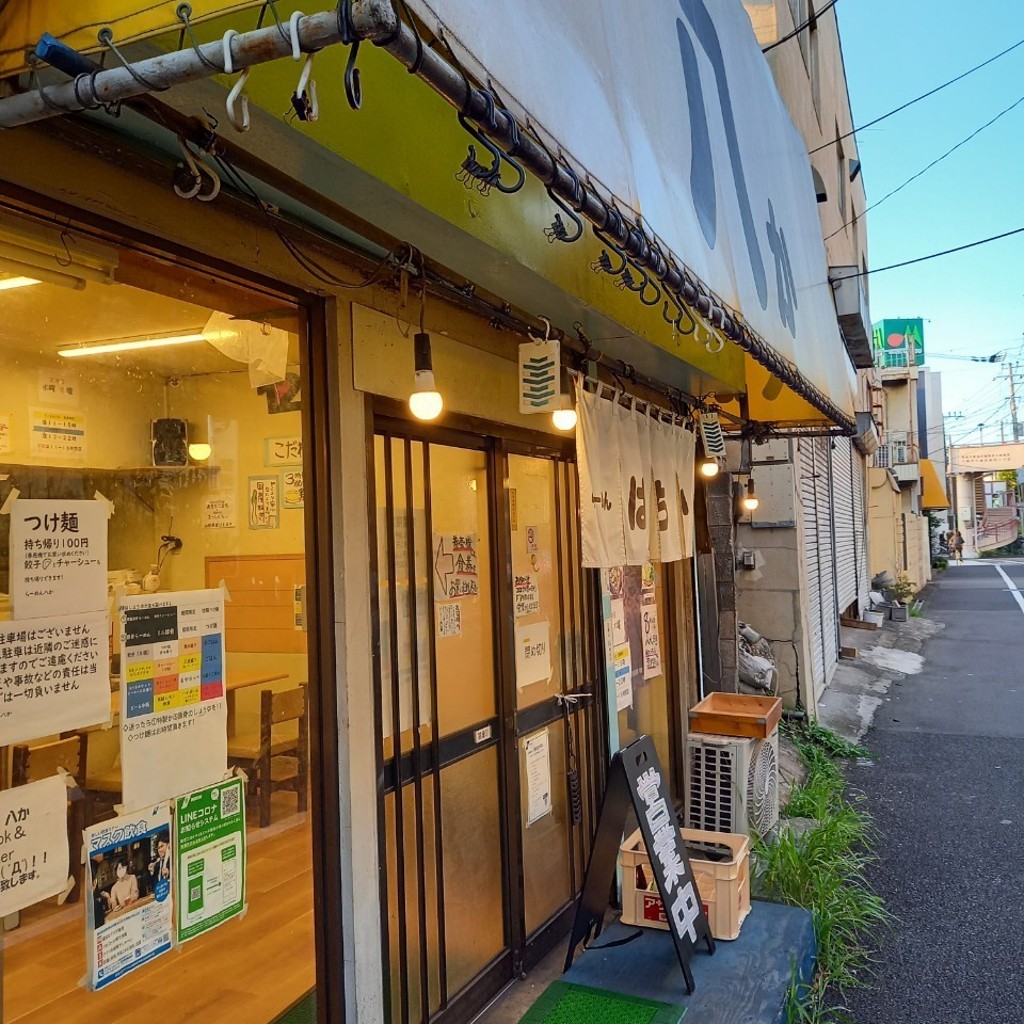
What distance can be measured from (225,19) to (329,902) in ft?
10.3

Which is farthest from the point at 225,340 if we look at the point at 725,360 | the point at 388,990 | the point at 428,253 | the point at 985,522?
the point at 985,522

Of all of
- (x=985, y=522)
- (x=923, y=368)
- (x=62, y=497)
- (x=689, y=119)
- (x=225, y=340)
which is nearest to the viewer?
(x=62, y=497)

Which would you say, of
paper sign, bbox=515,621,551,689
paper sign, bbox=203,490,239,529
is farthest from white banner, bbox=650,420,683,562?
paper sign, bbox=203,490,239,529

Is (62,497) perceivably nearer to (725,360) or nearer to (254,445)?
(254,445)

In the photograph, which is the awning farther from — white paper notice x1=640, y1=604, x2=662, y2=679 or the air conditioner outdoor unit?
the air conditioner outdoor unit

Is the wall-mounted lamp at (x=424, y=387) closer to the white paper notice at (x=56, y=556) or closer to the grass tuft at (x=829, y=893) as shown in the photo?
the white paper notice at (x=56, y=556)

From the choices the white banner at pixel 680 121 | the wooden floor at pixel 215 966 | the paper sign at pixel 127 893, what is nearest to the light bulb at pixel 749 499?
the white banner at pixel 680 121

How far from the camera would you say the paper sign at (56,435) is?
2.49m

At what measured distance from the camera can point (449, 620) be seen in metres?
4.38

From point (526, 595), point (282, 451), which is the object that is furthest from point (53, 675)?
point (526, 595)

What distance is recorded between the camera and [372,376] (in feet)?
11.7

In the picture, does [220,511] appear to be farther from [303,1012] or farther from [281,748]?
[303,1012]

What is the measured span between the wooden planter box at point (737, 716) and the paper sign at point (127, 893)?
4.84m

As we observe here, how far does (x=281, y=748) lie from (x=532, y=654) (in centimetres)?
204
